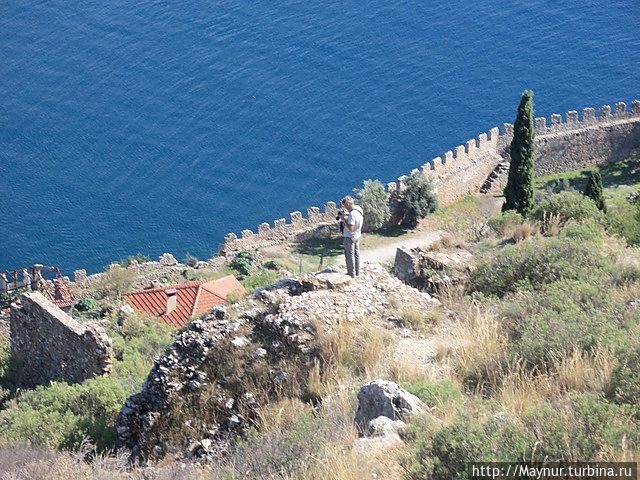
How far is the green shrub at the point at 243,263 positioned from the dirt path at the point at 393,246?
3.04 metres

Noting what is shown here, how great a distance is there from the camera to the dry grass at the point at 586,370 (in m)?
10.4

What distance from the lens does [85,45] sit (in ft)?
209

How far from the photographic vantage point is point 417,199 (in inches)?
1553

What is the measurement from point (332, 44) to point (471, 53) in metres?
7.93

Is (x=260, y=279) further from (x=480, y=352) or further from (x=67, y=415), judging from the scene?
(x=480, y=352)

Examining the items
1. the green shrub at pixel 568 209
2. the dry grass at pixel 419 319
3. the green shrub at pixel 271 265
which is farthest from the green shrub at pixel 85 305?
the dry grass at pixel 419 319

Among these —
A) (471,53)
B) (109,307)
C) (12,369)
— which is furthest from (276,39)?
(12,369)

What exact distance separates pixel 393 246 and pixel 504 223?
1611cm

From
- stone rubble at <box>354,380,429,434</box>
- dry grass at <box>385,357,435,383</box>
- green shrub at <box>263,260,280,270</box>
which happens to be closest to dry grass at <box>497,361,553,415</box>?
stone rubble at <box>354,380,429,434</box>

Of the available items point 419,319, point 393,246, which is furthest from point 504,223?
point 393,246

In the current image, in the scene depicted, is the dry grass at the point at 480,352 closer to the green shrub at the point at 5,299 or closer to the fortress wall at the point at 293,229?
the green shrub at the point at 5,299

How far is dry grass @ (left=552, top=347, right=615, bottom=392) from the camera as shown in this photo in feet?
34.3

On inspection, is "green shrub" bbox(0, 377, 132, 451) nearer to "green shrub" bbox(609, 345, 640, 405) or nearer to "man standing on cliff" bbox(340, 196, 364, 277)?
"man standing on cliff" bbox(340, 196, 364, 277)

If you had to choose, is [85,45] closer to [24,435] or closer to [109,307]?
[109,307]
